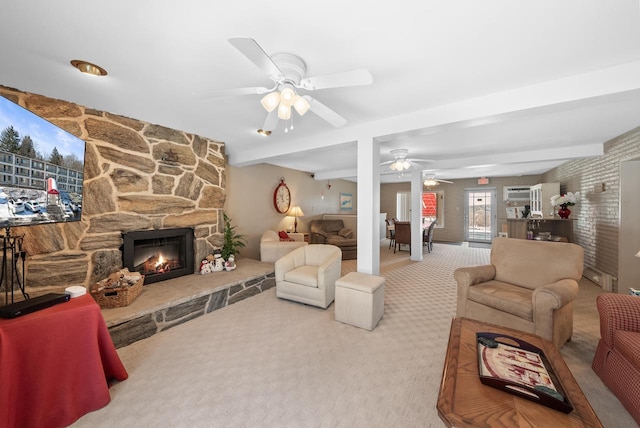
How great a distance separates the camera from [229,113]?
296 centimetres

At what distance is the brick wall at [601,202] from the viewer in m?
3.56

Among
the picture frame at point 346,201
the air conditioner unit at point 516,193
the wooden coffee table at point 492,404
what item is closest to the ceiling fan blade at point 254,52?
the wooden coffee table at point 492,404

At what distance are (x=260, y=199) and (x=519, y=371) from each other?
5.31m

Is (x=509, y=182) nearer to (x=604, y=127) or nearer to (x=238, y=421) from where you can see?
(x=604, y=127)

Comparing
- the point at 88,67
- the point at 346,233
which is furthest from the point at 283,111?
the point at 346,233

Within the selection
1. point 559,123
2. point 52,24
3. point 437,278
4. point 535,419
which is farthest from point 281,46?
point 437,278

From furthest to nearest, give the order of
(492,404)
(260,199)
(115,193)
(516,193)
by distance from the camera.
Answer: (516,193), (260,199), (115,193), (492,404)

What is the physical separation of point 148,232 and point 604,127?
6501 millimetres

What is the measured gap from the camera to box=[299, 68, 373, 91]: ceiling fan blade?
1.53m

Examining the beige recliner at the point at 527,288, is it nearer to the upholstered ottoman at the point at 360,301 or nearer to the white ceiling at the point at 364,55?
the upholstered ottoman at the point at 360,301

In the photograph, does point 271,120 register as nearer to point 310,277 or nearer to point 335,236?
point 310,277

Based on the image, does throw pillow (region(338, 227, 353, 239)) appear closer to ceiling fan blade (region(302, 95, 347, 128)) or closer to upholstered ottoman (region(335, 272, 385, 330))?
upholstered ottoman (region(335, 272, 385, 330))

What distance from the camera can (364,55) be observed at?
180 cm

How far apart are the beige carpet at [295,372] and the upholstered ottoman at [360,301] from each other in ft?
0.37
